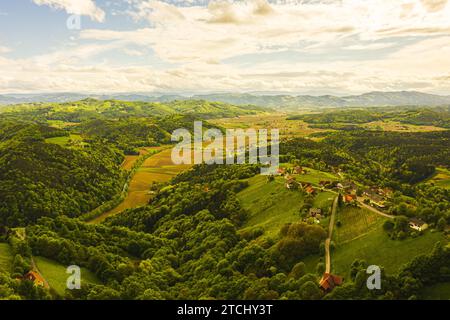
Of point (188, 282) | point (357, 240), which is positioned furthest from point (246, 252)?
point (357, 240)

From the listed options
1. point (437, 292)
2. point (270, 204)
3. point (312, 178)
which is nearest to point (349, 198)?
point (270, 204)

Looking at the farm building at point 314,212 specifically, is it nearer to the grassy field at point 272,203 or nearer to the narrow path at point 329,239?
the grassy field at point 272,203

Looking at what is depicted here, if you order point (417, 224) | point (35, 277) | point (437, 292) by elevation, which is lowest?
point (35, 277)

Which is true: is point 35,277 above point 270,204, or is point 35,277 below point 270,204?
below

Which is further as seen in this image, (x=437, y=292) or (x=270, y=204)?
(x=270, y=204)

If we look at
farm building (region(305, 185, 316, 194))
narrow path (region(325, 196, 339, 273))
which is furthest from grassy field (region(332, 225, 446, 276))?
farm building (region(305, 185, 316, 194))

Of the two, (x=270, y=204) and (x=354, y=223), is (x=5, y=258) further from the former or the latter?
(x=354, y=223)

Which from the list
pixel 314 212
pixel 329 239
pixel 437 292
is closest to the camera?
pixel 437 292
